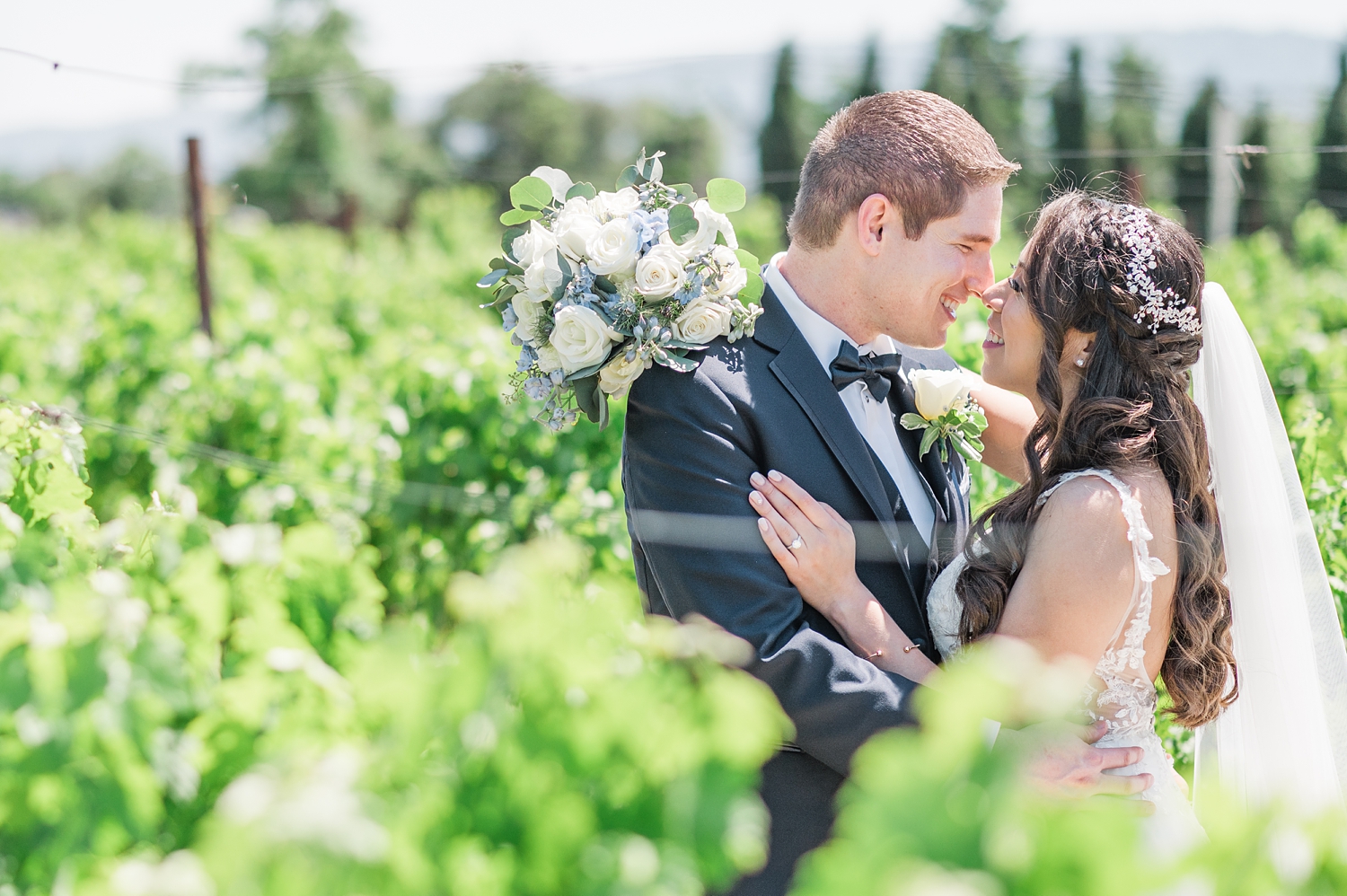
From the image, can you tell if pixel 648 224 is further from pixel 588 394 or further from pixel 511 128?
pixel 511 128

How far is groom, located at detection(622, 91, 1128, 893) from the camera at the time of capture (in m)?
2.36

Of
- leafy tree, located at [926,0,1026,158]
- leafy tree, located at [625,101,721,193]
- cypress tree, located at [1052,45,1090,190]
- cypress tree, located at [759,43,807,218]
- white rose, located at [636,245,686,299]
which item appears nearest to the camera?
white rose, located at [636,245,686,299]

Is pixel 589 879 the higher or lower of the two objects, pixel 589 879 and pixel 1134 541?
the higher

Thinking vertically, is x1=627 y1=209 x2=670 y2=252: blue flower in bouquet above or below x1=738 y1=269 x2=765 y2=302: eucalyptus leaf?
above

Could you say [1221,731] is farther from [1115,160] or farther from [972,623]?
[1115,160]

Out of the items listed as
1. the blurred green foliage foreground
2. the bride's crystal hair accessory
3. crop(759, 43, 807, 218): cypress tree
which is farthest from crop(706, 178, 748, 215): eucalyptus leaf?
crop(759, 43, 807, 218): cypress tree

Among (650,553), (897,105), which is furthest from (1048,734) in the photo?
(897,105)

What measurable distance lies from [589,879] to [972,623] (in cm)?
173

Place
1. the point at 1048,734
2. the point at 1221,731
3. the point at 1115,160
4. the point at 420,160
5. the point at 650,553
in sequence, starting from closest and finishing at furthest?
the point at 1048,734
the point at 650,553
the point at 1221,731
the point at 1115,160
the point at 420,160

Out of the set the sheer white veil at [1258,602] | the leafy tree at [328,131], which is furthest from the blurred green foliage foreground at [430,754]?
the leafy tree at [328,131]

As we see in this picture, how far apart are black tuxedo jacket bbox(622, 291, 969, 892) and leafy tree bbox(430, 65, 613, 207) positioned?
64.5 m

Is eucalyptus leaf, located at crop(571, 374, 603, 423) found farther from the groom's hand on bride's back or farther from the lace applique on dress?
the groom's hand on bride's back

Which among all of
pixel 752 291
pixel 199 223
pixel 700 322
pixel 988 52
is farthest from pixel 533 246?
pixel 988 52

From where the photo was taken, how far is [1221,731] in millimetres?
3012
